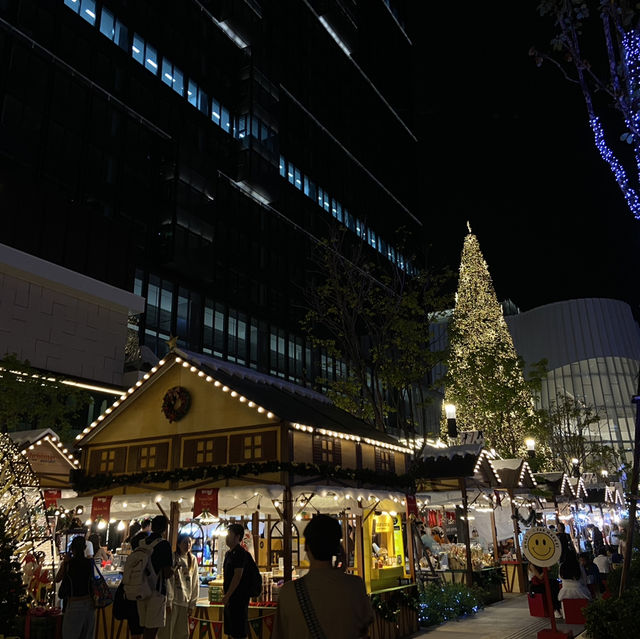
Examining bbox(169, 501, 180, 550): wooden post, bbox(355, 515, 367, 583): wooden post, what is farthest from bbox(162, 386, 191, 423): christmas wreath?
bbox(355, 515, 367, 583): wooden post

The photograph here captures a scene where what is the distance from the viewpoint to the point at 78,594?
7848mm

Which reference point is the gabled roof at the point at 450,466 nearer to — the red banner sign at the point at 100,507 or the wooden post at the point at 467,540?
the wooden post at the point at 467,540

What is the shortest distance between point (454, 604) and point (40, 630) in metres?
9.59

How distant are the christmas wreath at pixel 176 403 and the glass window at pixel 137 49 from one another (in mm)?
32149

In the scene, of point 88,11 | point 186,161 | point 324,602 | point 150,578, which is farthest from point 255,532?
point 88,11

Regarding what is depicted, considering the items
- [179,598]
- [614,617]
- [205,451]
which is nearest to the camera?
[614,617]

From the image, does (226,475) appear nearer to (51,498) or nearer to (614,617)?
(51,498)

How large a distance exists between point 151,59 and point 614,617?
133 feet

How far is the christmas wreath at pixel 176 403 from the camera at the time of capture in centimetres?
1237

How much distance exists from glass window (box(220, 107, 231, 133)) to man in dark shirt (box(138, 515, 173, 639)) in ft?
134

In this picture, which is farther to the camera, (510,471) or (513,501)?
(513,501)

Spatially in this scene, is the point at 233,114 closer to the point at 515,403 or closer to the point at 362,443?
the point at 515,403

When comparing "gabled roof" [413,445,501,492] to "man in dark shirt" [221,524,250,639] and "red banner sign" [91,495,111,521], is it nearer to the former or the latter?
"red banner sign" [91,495,111,521]

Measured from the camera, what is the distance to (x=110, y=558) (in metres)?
17.3
